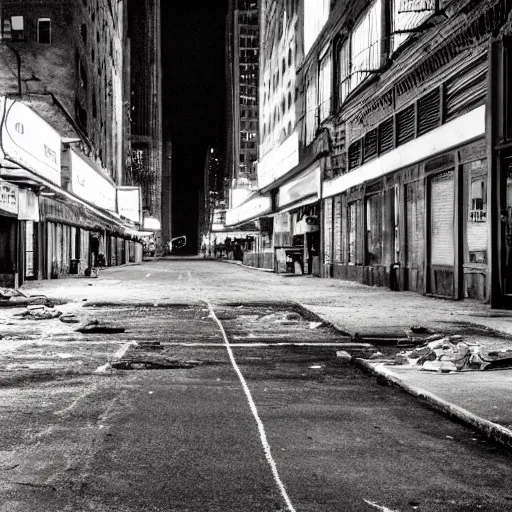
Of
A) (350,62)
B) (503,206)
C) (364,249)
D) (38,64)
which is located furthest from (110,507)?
(38,64)

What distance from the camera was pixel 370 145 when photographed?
1119 inches

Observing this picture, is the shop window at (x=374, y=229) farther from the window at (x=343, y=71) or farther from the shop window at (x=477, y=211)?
the shop window at (x=477, y=211)

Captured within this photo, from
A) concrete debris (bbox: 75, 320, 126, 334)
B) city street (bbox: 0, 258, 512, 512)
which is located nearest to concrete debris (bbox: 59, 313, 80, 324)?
concrete debris (bbox: 75, 320, 126, 334)

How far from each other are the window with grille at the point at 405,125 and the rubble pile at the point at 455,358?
1482 cm

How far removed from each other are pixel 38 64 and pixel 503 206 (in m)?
38.2

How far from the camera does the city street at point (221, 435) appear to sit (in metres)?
3.94

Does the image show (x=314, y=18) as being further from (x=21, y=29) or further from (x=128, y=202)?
(x=128, y=202)

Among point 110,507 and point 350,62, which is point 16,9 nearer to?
point 350,62

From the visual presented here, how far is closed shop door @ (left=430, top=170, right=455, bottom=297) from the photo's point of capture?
1943cm

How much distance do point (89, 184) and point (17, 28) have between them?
11092mm

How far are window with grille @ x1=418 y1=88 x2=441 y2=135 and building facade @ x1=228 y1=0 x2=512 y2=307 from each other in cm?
5

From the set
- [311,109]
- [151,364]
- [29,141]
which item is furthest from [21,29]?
[151,364]

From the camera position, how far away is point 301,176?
42688mm

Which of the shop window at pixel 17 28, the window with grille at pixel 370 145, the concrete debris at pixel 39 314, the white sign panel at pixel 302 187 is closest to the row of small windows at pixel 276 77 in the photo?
the white sign panel at pixel 302 187
